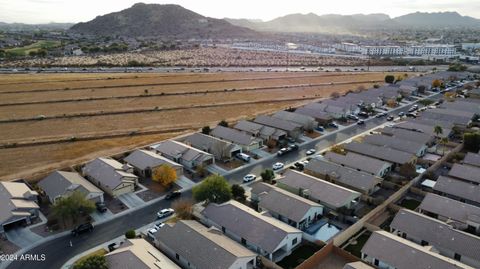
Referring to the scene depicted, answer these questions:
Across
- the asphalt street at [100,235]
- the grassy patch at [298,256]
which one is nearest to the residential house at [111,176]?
the asphalt street at [100,235]

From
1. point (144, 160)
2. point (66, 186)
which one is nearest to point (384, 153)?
point (144, 160)

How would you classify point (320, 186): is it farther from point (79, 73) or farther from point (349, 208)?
point (79, 73)

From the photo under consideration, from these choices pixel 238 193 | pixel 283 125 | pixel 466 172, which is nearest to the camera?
pixel 238 193

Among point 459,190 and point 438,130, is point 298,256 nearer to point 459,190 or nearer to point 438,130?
point 459,190

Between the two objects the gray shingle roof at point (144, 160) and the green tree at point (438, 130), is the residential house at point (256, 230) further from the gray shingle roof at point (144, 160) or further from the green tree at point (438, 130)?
the green tree at point (438, 130)

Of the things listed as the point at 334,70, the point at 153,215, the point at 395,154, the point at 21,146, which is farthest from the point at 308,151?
A: the point at 334,70

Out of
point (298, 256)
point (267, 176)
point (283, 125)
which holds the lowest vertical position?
point (298, 256)
